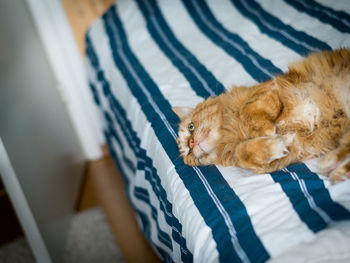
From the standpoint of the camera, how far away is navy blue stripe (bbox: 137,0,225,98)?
1.60 m

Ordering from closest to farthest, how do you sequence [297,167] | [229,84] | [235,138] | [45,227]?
1. [297,167]
2. [235,138]
3. [229,84]
4. [45,227]

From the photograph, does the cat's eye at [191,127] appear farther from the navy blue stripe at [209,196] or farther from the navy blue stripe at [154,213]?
the navy blue stripe at [154,213]

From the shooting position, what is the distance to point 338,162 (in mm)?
1036

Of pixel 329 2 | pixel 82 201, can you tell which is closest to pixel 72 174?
pixel 82 201

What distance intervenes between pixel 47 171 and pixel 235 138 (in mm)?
1263

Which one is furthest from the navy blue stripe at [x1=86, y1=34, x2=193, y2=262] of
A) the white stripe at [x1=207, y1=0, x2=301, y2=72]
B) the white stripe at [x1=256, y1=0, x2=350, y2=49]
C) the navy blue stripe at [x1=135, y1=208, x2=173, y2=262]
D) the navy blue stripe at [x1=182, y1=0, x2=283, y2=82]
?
the white stripe at [x1=256, y1=0, x2=350, y2=49]

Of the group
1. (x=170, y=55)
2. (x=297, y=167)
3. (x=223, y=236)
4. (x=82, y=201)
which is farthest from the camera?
(x=82, y=201)

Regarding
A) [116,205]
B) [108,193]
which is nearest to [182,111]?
[116,205]

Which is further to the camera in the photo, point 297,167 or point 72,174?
point 72,174

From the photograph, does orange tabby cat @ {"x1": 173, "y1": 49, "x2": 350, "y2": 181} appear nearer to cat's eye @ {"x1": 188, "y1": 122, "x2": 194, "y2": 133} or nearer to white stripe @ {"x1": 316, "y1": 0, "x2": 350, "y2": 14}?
cat's eye @ {"x1": 188, "y1": 122, "x2": 194, "y2": 133}

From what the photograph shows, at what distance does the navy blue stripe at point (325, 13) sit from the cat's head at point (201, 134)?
771mm

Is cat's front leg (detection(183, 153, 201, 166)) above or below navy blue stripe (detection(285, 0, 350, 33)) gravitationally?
below

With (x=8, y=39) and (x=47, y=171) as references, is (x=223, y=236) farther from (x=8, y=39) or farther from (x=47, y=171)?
(x=8, y=39)

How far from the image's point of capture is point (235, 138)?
1250 mm
